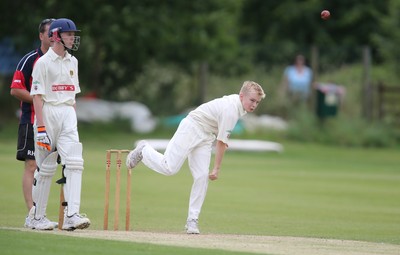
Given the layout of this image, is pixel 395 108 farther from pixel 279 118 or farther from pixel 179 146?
pixel 179 146

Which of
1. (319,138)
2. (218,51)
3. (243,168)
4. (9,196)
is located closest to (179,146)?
(9,196)

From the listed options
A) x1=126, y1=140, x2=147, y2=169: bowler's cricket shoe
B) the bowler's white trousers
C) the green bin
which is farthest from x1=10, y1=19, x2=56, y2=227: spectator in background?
the green bin

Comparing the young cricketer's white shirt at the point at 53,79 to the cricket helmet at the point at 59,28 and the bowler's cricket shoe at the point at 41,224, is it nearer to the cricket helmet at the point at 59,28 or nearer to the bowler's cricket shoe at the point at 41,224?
the cricket helmet at the point at 59,28

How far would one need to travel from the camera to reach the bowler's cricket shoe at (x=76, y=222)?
30.4 ft

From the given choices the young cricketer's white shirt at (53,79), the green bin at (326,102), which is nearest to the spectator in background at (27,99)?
the young cricketer's white shirt at (53,79)

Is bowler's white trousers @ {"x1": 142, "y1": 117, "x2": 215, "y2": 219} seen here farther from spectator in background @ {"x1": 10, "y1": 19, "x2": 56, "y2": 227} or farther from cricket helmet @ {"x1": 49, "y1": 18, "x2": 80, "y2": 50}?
cricket helmet @ {"x1": 49, "y1": 18, "x2": 80, "y2": 50}

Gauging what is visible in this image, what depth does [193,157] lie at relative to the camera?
→ 10008mm

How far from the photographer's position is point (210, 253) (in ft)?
26.6

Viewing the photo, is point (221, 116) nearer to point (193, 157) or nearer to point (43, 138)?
point (193, 157)

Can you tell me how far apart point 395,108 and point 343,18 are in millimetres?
9782

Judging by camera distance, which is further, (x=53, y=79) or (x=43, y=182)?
(x=43, y=182)

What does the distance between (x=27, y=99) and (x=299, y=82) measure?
17438mm

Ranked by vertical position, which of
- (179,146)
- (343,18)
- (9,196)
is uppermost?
(343,18)

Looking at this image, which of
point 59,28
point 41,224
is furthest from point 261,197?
point 59,28
